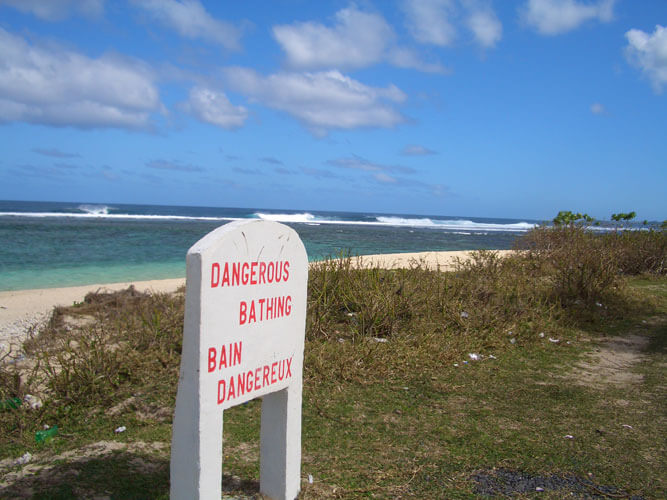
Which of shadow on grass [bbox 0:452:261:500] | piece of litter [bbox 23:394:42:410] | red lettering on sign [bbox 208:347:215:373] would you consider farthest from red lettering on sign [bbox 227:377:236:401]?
piece of litter [bbox 23:394:42:410]

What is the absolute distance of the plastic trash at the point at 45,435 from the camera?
3816 mm

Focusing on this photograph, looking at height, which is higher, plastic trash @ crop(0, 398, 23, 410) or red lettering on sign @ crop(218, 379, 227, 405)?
red lettering on sign @ crop(218, 379, 227, 405)

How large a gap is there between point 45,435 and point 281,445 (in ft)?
6.36

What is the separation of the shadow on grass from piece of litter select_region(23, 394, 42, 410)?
1.04m

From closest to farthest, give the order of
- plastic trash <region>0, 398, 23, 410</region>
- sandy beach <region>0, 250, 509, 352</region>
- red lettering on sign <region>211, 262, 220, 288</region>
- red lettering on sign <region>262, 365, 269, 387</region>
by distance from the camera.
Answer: red lettering on sign <region>211, 262, 220, 288</region>
red lettering on sign <region>262, 365, 269, 387</region>
plastic trash <region>0, 398, 23, 410</region>
sandy beach <region>0, 250, 509, 352</region>

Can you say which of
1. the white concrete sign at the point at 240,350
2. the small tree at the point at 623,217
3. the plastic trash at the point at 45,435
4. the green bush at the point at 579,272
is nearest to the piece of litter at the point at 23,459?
the plastic trash at the point at 45,435

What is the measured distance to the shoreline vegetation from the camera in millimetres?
3344

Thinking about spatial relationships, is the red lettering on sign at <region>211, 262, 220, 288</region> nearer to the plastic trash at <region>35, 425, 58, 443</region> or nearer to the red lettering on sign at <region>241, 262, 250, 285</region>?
the red lettering on sign at <region>241, 262, 250, 285</region>

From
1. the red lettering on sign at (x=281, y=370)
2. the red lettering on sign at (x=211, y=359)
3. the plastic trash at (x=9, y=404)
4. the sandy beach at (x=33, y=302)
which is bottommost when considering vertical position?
the sandy beach at (x=33, y=302)

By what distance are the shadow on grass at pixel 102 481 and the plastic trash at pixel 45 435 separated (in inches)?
19.9

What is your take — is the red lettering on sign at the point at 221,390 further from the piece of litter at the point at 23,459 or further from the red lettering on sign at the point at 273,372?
the piece of litter at the point at 23,459

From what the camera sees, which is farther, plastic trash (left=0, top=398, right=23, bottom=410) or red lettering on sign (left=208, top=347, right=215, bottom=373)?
plastic trash (left=0, top=398, right=23, bottom=410)

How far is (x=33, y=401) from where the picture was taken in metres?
4.36

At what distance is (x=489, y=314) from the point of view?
6918 millimetres
